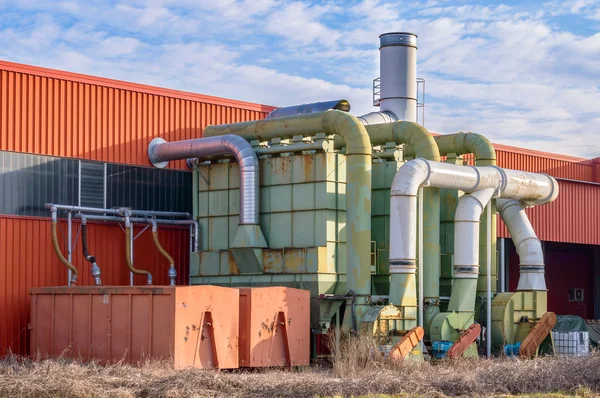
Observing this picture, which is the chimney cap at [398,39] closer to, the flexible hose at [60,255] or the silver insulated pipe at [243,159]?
the silver insulated pipe at [243,159]

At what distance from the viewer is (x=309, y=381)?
63.1 ft

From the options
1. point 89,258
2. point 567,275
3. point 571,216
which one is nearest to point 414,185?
point 89,258

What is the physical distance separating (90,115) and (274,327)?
8579 millimetres

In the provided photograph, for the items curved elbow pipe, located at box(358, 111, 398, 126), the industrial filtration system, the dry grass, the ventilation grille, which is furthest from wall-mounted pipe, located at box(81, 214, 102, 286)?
curved elbow pipe, located at box(358, 111, 398, 126)

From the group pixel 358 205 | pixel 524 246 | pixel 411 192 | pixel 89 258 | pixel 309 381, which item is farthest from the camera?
pixel 524 246

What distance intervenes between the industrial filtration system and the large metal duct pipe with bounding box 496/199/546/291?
1.3 inches

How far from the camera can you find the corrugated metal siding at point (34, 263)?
2639 centimetres

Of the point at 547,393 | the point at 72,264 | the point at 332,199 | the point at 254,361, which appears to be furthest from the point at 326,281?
the point at 547,393

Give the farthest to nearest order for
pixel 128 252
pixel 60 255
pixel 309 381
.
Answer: pixel 128 252
pixel 60 255
pixel 309 381

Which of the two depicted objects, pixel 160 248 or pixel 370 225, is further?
pixel 160 248

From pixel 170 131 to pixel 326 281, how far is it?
23.4ft

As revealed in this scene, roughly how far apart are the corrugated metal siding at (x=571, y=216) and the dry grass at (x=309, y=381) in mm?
18564

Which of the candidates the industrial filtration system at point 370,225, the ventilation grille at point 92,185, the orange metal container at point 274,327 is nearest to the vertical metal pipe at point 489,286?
the industrial filtration system at point 370,225

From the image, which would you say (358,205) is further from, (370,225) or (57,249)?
(57,249)
